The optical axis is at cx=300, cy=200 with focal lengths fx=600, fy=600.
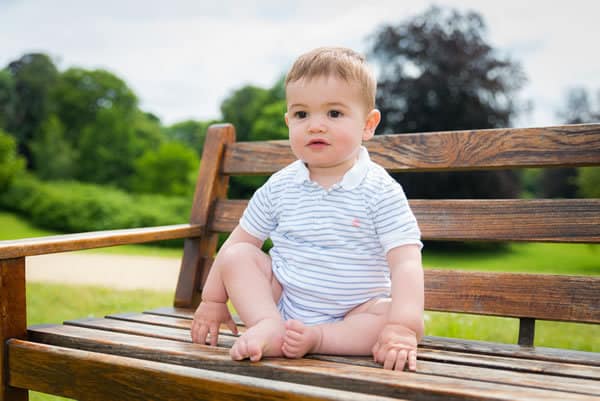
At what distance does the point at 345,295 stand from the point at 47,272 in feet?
25.1

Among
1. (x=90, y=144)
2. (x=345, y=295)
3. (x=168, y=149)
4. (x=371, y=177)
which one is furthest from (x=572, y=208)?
(x=90, y=144)

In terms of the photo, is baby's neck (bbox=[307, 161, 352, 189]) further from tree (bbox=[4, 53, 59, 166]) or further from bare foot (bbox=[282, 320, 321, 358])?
tree (bbox=[4, 53, 59, 166])

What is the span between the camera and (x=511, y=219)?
6.53 ft

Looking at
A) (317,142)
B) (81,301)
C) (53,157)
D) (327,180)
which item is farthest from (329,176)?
(53,157)

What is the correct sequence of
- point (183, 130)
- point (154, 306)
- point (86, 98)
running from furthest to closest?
point (183, 130)
point (86, 98)
point (154, 306)

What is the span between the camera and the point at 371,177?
1.71 meters

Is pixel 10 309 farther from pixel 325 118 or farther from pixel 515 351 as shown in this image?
pixel 515 351

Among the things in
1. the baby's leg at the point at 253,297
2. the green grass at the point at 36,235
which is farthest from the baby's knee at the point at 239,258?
the green grass at the point at 36,235

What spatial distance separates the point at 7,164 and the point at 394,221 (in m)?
18.6

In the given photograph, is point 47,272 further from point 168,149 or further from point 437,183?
point 168,149

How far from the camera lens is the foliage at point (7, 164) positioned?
17.3 m

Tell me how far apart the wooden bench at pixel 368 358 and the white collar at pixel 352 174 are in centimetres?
46

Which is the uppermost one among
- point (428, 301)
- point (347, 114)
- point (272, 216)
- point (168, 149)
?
point (168, 149)

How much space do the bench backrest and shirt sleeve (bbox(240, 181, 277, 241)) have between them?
58 cm
